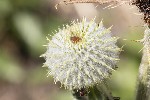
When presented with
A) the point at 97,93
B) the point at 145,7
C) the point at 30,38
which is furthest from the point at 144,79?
the point at 30,38

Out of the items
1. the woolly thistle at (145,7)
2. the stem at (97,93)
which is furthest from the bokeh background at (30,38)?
the woolly thistle at (145,7)

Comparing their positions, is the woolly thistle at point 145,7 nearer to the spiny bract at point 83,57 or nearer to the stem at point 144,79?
the stem at point 144,79

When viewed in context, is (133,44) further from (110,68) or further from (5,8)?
(110,68)

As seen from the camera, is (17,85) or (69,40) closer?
(69,40)

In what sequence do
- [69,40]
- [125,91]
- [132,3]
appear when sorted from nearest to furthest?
[132,3]
[69,40]
[125,91]

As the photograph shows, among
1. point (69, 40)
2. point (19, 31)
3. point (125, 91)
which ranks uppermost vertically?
point (19, 31)

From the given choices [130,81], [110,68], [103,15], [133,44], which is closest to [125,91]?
[130,81]

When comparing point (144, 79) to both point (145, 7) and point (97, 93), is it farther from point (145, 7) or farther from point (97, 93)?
point (145, 7)

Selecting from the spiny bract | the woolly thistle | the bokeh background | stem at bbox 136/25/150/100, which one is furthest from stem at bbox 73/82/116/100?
the bokeh background
